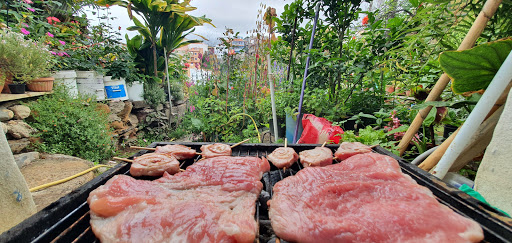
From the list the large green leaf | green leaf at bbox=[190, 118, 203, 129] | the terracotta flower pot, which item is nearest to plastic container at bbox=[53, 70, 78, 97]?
the terracotta flower pot

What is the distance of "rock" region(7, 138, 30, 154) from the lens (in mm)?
2887

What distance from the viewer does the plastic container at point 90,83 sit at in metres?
4.14

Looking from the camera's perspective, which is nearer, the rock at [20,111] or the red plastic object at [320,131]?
the red plastic object at [320,131]

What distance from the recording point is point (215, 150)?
6.01ft

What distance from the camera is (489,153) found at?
121 centimetres

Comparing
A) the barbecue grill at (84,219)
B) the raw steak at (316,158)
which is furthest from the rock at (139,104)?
the raw steak at (316,158)

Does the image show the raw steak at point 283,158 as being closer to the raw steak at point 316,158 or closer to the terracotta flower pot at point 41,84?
the raw steak at point 316,158

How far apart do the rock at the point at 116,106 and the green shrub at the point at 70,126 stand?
69 cm

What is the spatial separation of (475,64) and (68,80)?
228 inches

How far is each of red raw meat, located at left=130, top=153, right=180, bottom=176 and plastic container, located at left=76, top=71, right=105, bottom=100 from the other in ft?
12.4

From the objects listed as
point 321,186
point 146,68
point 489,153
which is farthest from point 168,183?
point 146,68

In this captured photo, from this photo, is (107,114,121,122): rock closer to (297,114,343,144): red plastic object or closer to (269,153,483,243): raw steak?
(297,114,343,144): red plastic object

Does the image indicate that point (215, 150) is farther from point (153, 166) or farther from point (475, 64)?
point (475, 64)

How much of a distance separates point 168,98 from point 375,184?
6.30m
